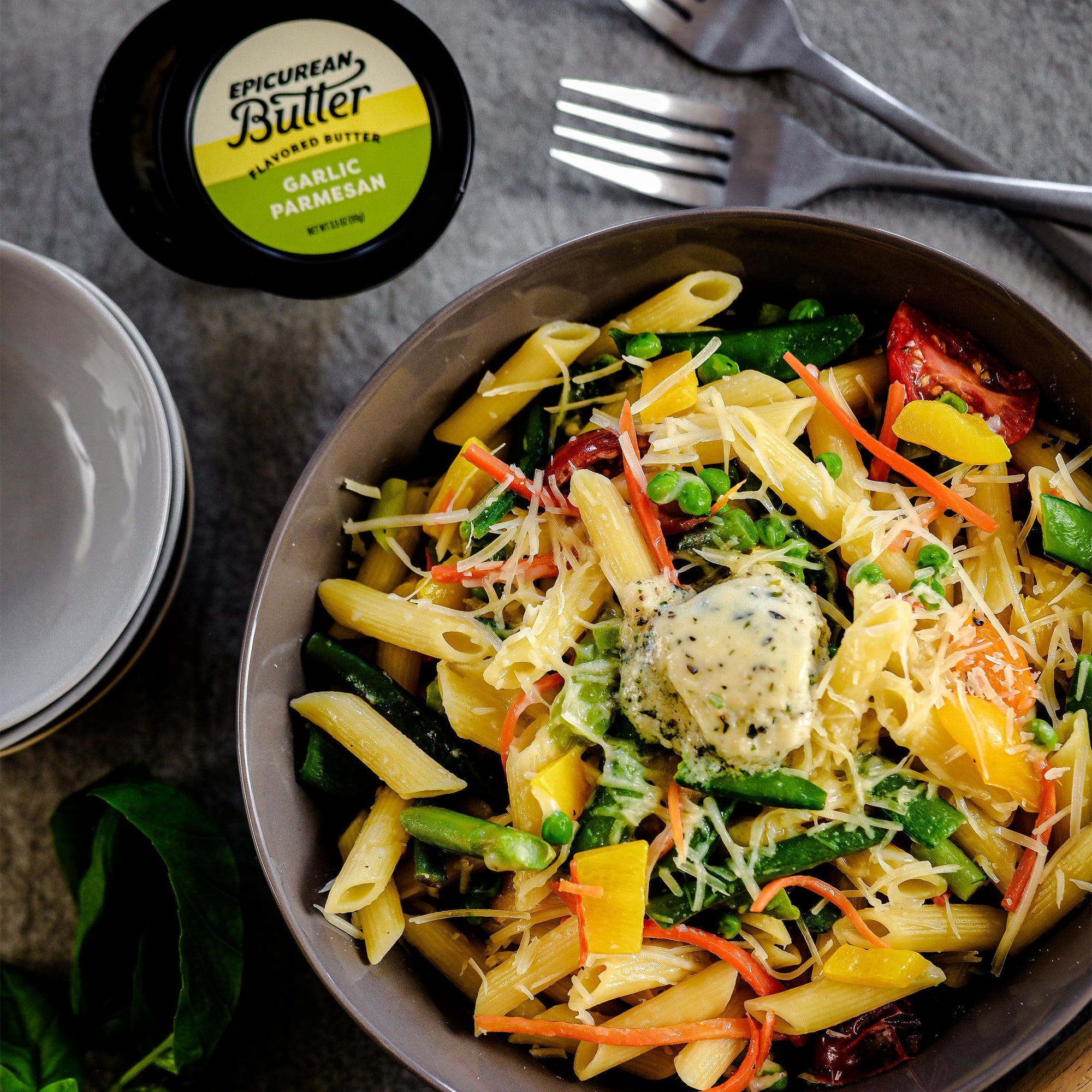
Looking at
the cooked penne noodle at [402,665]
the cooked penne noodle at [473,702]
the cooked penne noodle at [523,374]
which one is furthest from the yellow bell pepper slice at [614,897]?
the cooked penne noodle at [523,374]

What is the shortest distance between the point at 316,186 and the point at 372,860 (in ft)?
4.47

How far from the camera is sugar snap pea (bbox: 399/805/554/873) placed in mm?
1478

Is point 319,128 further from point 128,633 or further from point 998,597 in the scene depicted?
point 998,597

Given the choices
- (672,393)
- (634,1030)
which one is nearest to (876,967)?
(634,1030)

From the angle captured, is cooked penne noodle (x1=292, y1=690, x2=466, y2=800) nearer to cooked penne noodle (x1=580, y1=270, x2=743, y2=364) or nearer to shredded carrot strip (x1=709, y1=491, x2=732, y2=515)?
shredded carrot strip (x1=709, y1=491, x2=732, y2=515)

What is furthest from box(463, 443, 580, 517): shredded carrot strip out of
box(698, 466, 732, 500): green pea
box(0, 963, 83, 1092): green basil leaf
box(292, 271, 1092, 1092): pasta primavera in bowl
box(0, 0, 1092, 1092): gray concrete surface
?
box(0, 963, 83, 1092): green basil leaf

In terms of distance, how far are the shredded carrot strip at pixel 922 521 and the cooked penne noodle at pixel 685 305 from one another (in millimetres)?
514

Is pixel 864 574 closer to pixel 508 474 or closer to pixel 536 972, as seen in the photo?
pixel 508 474

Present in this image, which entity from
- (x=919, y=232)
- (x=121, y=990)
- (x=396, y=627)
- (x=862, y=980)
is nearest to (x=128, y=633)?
(x=396, y=627)

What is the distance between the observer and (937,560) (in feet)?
5.17

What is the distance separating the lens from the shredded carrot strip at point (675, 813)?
4.84 feet

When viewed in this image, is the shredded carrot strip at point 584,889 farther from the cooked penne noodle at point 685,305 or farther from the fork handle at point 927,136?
the fork handle at point 927,136

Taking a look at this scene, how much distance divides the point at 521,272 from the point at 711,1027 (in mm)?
1290

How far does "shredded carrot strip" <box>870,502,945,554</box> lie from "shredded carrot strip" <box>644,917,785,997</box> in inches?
27.2
